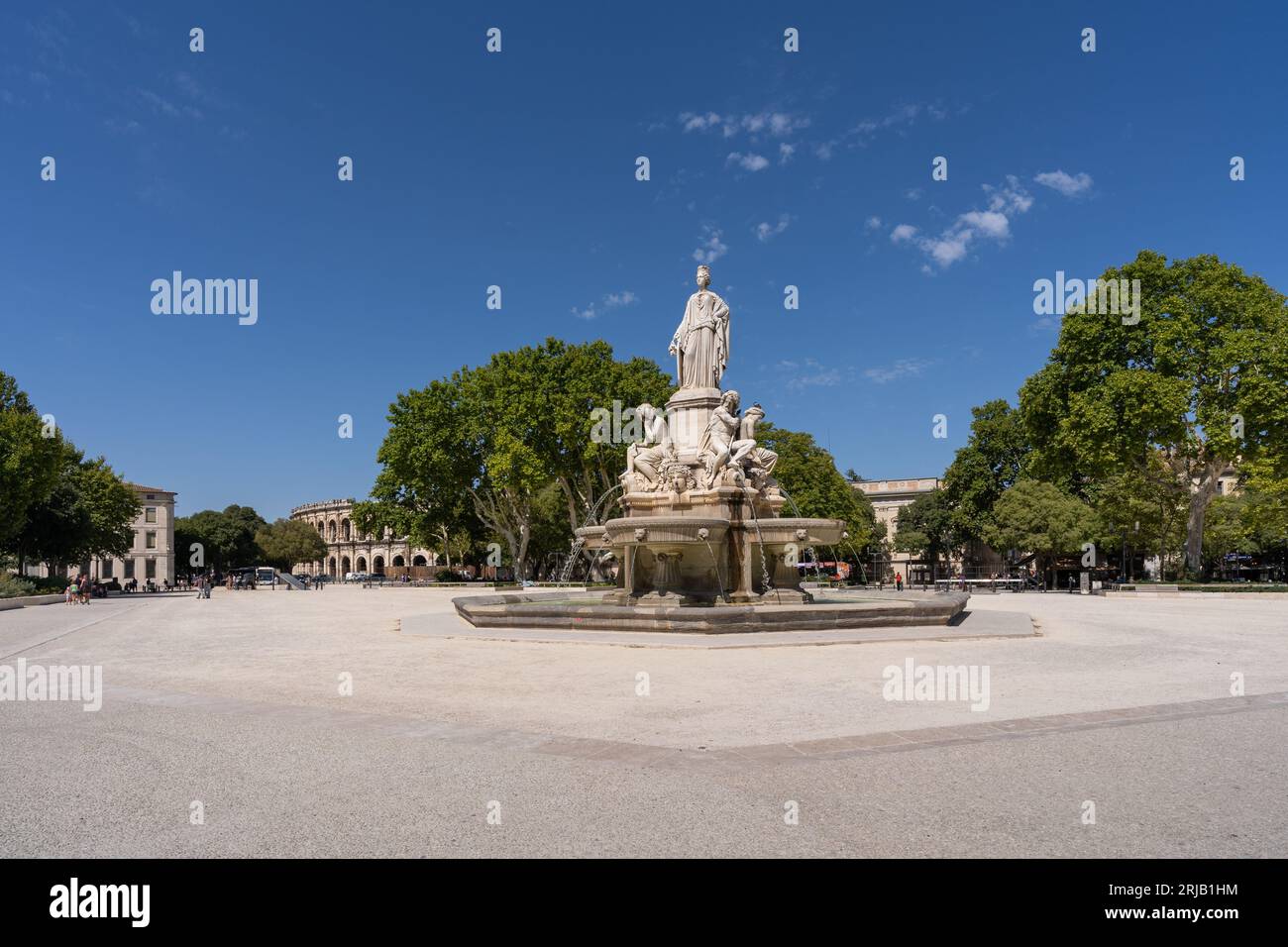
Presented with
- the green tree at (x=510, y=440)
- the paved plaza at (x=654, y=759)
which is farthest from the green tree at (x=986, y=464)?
the paved plaza at (x=654, y=759)

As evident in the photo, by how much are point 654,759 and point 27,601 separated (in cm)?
4059

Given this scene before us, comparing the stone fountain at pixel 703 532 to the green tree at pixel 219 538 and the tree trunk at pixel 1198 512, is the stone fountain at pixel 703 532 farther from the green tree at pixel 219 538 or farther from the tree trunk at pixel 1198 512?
the green tree at pixel 219 538

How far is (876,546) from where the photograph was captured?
8806cm

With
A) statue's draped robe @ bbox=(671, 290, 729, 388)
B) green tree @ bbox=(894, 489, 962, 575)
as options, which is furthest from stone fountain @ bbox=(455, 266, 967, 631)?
green tree @ bbox=(894, 489, 962, 575)

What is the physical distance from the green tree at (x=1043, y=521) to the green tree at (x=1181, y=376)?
27.4 feet

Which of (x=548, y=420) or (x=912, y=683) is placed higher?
(x=548, y=420)

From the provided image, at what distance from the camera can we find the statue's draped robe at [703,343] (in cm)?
2103

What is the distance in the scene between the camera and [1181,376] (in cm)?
3919

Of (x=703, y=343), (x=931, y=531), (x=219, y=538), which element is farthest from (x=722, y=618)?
(x=219, y=538)

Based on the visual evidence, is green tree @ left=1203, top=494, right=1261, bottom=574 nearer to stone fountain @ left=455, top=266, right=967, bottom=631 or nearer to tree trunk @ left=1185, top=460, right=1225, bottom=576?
tree trunk @ left=1185, top=460, right=1225, bottom=576

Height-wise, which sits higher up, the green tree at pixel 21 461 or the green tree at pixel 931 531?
the green tree at pixel 21 461

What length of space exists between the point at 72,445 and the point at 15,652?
53158mm
